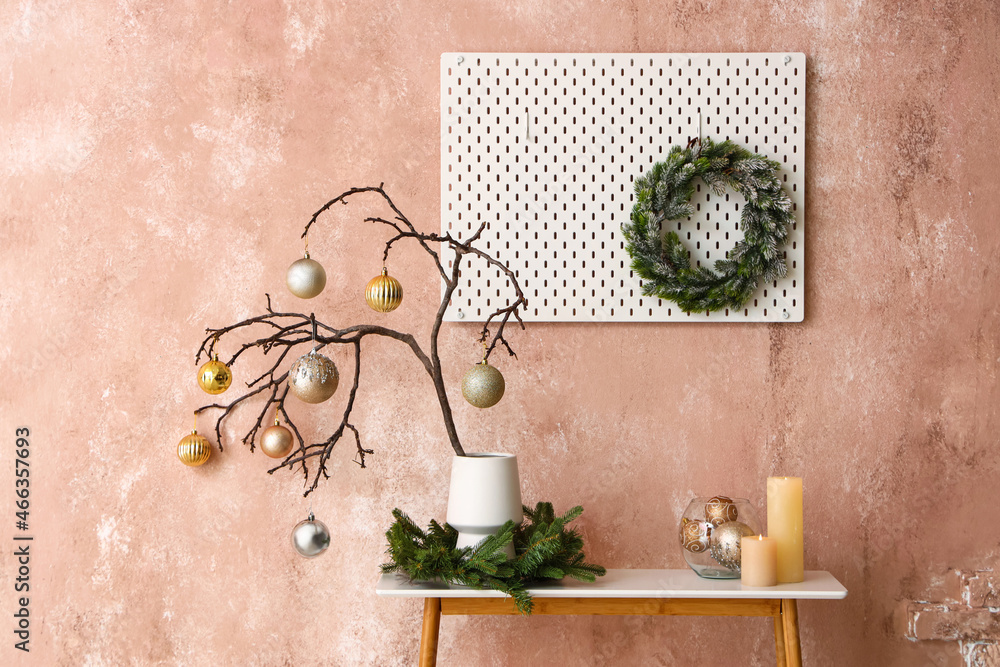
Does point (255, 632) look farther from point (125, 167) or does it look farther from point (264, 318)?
point (125, 167)

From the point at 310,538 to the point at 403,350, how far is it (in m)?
0.39

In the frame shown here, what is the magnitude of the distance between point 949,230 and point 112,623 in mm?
1811

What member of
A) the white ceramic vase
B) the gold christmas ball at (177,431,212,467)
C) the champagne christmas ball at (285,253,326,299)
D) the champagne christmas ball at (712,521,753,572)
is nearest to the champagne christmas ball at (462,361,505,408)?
the white ceramic vase

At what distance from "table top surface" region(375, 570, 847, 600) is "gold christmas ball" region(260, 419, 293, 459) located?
12.6 inches

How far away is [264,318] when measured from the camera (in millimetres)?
1422

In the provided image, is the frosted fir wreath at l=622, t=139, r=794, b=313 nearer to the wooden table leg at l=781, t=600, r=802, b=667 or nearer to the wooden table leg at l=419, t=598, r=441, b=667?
the wooden table leg at l=781, t=600, r=802, b=667

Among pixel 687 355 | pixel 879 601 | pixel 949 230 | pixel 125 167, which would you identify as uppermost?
pixel 125 167

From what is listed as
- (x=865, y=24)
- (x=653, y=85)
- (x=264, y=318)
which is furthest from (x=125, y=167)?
(x=865, y=24)

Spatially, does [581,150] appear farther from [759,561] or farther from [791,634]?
[791,634]

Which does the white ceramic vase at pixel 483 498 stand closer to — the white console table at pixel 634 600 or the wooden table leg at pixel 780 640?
the white console table at pixel 634 600

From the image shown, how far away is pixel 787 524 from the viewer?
1.32 meters

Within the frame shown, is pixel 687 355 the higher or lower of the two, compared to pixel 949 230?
lower

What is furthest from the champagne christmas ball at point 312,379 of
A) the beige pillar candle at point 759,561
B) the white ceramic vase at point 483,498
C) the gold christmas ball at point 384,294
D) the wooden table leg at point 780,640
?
the wooden table leg at point 780,640

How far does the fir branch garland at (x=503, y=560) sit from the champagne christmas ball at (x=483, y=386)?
0.20 m
